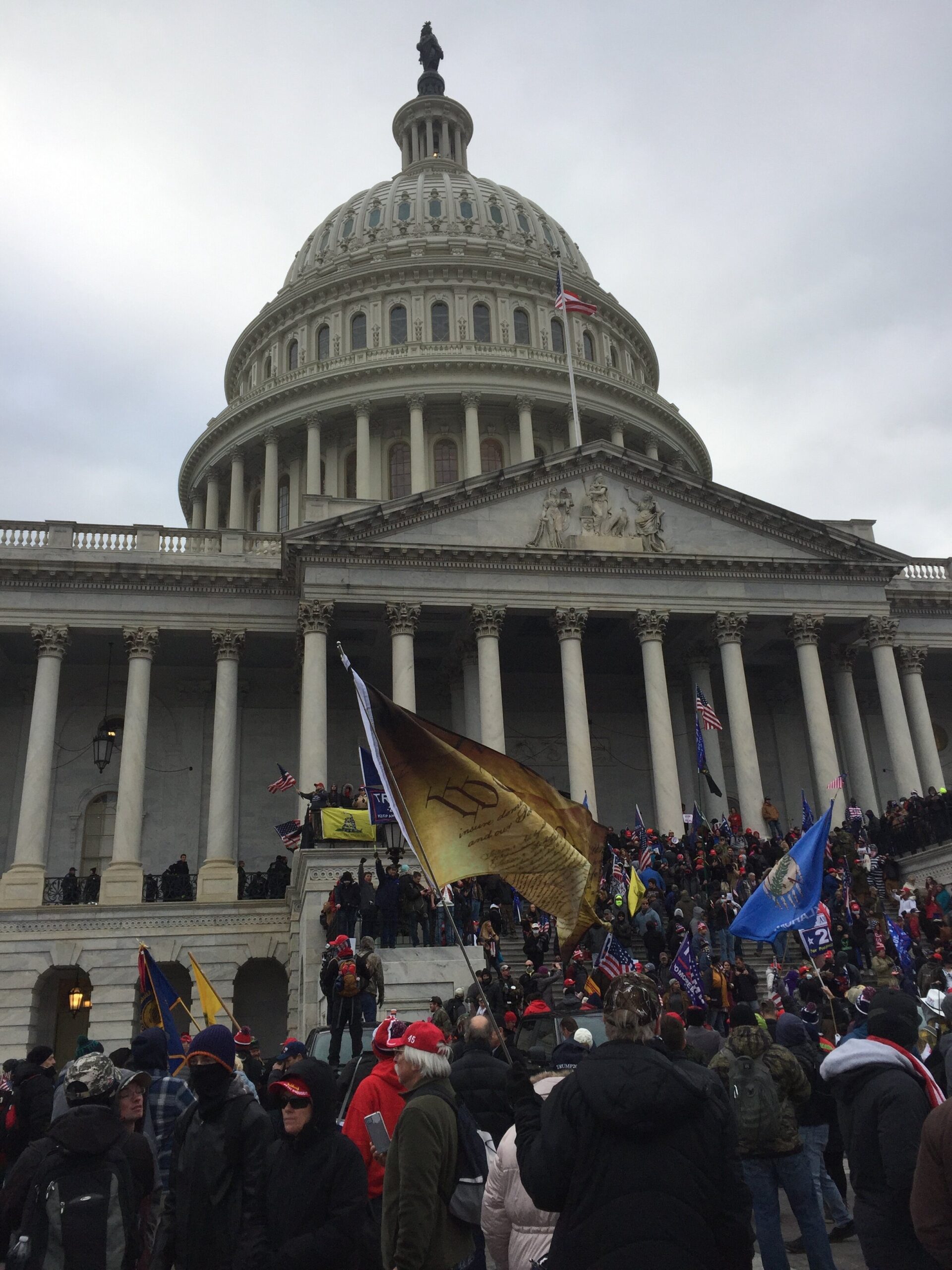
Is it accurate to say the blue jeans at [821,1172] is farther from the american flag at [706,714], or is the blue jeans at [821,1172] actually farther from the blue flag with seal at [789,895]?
the american flag at [706,714]

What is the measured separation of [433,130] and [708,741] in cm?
5462

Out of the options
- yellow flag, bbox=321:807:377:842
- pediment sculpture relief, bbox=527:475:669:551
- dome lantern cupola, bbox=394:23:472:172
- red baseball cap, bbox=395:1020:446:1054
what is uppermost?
dome lantern cupola, bbox=394:23:472:172

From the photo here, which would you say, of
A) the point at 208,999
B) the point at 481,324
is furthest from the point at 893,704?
the point at 481,324

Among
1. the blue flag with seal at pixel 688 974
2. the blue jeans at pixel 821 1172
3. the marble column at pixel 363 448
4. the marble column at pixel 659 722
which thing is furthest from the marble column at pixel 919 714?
the blue jeans at pixel 821 1172

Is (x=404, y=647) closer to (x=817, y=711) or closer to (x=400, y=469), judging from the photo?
(x=817, y=711)

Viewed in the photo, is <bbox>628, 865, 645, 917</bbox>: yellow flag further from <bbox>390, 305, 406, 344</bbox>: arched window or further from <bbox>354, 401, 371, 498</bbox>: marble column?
<bbox>390, 305, 406, 344</bbox>: arched window

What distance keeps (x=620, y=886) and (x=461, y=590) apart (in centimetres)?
1262

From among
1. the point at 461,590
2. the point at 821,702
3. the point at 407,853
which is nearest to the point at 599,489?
the point at 461,590

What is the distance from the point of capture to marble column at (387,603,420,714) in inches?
1284

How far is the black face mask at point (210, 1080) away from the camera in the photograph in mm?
5977

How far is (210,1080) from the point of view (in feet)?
19.6

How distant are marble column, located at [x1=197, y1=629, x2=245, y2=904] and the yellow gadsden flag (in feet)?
80.3

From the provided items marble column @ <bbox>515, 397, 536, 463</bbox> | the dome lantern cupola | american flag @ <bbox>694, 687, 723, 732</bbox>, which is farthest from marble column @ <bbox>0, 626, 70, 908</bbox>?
the dome lantern cupola

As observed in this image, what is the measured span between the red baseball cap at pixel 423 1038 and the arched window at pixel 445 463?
47.4 metres
